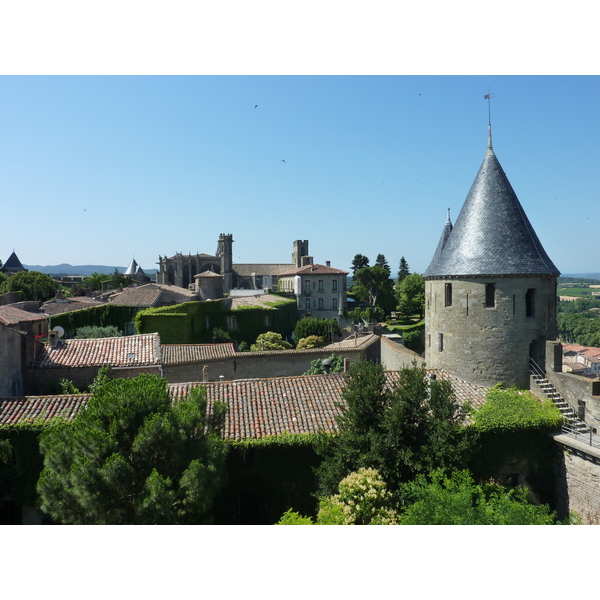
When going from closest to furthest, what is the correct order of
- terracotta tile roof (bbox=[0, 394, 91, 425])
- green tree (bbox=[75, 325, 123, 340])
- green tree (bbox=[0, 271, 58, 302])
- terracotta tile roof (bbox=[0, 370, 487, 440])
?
terracotta tile roof (bbox=[0, 394, 91, 425]) → terracotta tile roof (bbox=[0, 370, 487, 440]) → green tree (bbox=[75, 325, 123, 340]) → green tree (bbox=[0, 271, 58, 302])

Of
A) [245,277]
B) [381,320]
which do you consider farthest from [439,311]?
[245,277]

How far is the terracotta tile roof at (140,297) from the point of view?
39.0 m

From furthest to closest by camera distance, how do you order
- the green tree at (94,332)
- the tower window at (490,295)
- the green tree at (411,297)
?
the green tree at (411,297), the green tree at (94,332), the tower window at (490,295)

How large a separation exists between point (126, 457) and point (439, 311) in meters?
13.2

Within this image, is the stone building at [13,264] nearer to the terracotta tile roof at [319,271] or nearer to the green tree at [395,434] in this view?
the terracotta tile roof at [319,271]

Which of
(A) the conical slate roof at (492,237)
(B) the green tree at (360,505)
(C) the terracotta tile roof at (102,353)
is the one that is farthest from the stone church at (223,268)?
(B) the green tree at (360,505)

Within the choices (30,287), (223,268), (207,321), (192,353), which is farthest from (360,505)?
(223,268)

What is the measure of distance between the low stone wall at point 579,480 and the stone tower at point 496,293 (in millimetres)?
3747

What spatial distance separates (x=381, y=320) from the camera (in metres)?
65.8

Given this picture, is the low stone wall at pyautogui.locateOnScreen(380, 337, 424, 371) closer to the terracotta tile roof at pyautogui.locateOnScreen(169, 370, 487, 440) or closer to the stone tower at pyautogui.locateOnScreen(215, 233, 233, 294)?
the terracotta tile roof at pyautogui.locateOnScreen(169, 370, 487, 440)

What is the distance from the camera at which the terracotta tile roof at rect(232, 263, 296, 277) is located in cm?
9131

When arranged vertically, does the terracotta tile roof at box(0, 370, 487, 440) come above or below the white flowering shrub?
above

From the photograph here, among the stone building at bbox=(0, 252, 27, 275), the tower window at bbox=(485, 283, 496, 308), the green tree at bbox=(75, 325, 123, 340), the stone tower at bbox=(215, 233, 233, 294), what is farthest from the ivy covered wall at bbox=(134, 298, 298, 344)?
the stone building at bbox=(0, 252, 27, 275)

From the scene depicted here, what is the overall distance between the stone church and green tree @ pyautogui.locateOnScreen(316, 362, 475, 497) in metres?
76.7
